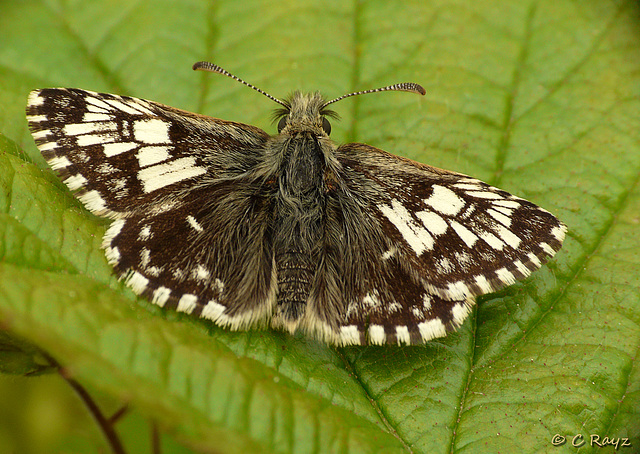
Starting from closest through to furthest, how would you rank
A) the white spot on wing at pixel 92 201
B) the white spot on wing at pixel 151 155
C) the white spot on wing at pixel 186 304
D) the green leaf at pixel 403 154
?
the green leaf at pixel 403 154 < the white spot on wing at pixel 186 304 < the white spot on wing at pixel 92 201 < the white spot on wing at pixel 151 155

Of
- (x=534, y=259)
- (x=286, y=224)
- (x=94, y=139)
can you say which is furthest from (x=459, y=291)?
(x=94, y=139)

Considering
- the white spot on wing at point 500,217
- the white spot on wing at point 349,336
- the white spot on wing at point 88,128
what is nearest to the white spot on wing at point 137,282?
the white spot on wing at point 88,128

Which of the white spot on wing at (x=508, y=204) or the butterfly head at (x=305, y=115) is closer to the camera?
the white spot on wing at (x=508, y=204)

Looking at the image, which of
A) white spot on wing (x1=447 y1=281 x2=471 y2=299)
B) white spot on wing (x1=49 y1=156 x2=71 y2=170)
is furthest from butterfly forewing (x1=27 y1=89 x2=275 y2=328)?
white spot on wing (x1=447 y1=281 x2=471 y2=299)

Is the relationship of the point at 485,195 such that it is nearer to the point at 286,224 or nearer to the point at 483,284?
the point at 483,284

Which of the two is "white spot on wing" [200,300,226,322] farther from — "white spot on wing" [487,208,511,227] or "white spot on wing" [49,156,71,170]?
"white spot on wing" [487,208,511,227]

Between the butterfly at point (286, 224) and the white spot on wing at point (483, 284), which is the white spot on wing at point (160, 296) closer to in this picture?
the butterfly at point (286, 224)
